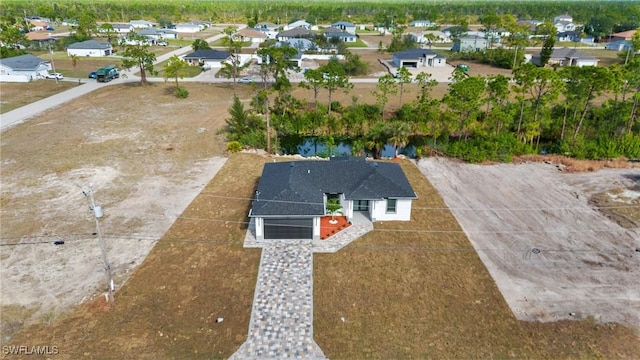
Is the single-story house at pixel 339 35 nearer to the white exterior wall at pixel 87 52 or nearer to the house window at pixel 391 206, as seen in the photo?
the white exterior wall at pixel 87 52

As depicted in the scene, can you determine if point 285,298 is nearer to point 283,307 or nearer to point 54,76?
point 283,307

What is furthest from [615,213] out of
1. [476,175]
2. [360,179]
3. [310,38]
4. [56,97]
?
[310,38]

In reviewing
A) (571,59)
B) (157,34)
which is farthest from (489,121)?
(157,34)

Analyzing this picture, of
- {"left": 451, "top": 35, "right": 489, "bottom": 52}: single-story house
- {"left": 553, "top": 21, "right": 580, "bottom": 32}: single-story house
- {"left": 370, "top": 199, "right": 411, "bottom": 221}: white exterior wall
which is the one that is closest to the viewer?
{"left": 370, "top": 199, "right": 411, "bottom": 221}: white exterior wall

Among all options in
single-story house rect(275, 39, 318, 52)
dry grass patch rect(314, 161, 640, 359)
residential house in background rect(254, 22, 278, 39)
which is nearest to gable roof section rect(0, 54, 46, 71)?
single-story house rect(275, 39, 318, 52)

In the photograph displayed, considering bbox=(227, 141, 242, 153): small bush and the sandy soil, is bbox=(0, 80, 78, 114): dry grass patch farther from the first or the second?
the sandy soil

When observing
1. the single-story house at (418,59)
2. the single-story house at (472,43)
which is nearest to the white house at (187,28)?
the single-story house at (418,59)

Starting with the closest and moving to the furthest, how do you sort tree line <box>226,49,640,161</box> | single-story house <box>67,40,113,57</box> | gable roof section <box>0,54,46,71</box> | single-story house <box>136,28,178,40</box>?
tree line <box>226,49,640,161</box>
gable roof section <box>0,54,46,71</box>
single-story house <box>67,40,113,57</box>
single-story house <box>136,28,178,40</box>

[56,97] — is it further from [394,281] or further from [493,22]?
[493,22]
